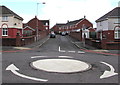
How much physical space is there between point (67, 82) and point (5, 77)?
2.95m

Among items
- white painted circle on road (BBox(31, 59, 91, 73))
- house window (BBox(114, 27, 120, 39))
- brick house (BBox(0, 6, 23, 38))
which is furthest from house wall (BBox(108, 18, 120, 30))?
white painted circle on road (BBox(31, 59, 91, 73))

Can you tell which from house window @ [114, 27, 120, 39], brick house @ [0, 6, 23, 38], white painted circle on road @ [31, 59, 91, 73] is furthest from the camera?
brick house @ [0, 6, 23, 38]

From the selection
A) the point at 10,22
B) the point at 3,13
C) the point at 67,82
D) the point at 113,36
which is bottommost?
the point at 67,82

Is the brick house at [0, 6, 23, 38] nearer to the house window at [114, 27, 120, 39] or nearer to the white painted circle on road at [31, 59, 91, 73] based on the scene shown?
the house window at [114, 27, 120, 39]

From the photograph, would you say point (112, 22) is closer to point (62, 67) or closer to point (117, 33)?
point (117, 33)

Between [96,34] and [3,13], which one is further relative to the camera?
[96,34]

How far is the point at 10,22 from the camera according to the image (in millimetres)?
30297

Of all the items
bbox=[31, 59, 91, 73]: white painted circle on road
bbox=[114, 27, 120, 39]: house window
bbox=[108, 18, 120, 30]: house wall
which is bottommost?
bbox=[31, 59, 91, 73]: white painted circle on road

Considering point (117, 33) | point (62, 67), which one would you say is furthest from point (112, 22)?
point (62, 67)

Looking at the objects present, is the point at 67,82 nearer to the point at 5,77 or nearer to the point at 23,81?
the point at 23,81

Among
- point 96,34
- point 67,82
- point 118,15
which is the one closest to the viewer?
point 67,82

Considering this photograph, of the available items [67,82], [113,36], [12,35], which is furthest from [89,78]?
[12,35]

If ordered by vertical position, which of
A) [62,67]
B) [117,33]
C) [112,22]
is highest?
[112,22]

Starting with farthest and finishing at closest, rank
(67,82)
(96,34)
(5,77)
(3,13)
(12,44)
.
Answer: (96,34), (3,13), (12,44), (5,77), (67,82)
